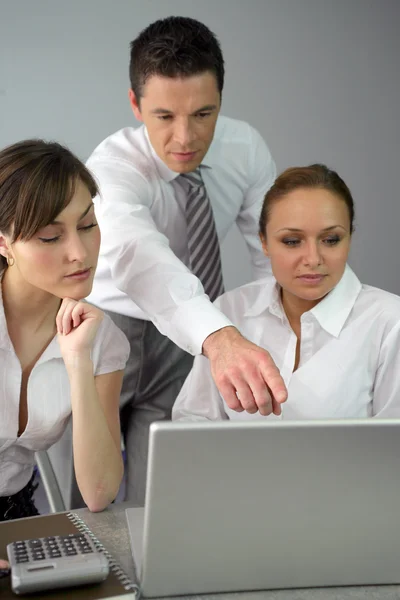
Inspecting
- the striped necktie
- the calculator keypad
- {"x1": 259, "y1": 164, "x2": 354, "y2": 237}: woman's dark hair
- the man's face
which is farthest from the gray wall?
the calculator keypad

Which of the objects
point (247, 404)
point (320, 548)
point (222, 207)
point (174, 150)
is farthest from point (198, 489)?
point (222, 207)

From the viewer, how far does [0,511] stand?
1638mm

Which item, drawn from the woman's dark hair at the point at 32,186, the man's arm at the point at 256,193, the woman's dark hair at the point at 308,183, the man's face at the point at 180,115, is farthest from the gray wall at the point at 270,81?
the woman's dark hair at the point at 32,186

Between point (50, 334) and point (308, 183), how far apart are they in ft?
2.28

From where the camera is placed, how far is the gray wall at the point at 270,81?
10.7 ft

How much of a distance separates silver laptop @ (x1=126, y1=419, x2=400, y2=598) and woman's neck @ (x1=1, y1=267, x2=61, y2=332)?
0.77 m

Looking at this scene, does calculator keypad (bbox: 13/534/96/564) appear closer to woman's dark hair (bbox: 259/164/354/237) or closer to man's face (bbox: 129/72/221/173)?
woman's dark hair (bbox: 259/164/354/237)

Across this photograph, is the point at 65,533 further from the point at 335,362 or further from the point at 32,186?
the point at 335,362

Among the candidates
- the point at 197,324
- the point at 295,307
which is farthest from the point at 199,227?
the point at 197,324

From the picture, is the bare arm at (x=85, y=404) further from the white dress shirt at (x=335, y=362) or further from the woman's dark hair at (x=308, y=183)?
the woman's dark hair at (x=308, y=183)

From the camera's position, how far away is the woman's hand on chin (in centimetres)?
151

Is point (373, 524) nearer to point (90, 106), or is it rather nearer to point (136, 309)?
point (136, 309)

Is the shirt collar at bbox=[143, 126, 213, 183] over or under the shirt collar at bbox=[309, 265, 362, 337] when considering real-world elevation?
over

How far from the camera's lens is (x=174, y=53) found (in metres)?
1.97
